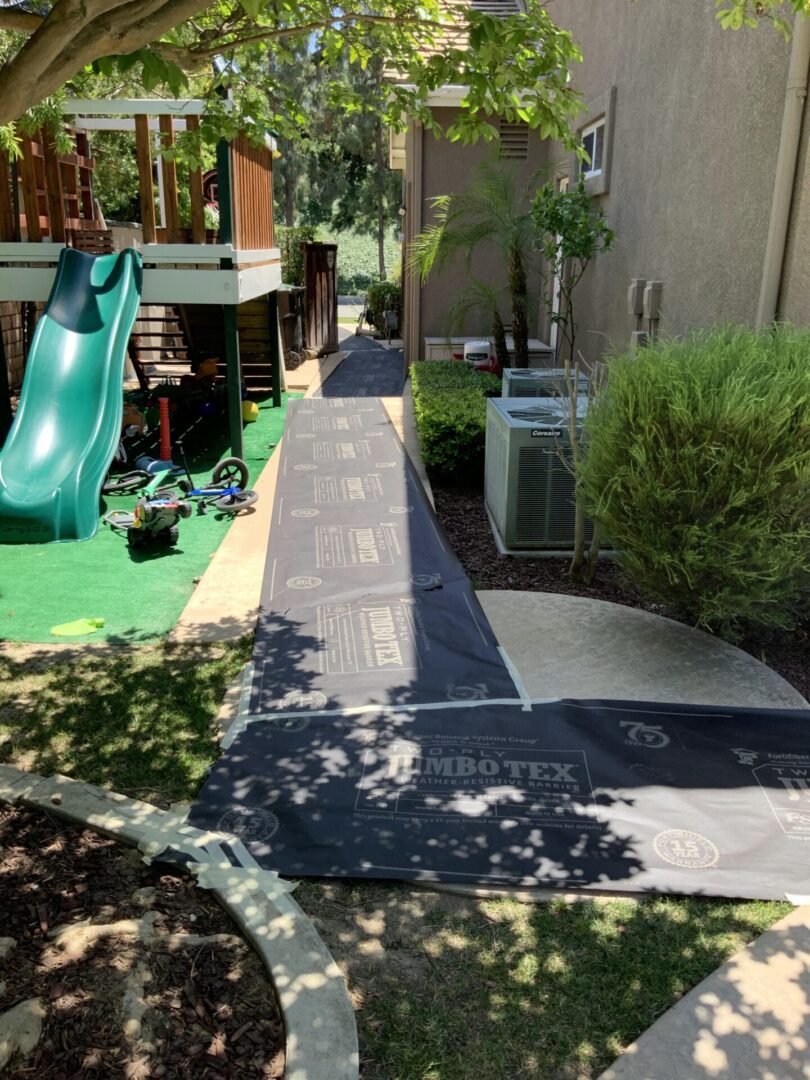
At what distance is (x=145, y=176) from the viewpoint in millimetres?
10445

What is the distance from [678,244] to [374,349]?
A: 16.7 metres

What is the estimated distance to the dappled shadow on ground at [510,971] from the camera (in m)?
2.81

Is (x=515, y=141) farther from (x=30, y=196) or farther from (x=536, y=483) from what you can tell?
(x=536, y=483)

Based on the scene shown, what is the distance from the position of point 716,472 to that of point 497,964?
10.0 ft

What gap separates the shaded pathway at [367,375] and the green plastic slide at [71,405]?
6485 millimetres

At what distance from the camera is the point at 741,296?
23.4 ft

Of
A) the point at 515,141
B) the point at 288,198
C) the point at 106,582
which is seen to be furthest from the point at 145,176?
the point at 288,198

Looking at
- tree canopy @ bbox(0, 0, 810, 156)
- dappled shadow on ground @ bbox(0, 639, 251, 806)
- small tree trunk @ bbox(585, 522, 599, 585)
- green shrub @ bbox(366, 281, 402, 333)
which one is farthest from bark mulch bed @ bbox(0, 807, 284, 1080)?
green shrub @ bbox(366, 281, 402, 333)

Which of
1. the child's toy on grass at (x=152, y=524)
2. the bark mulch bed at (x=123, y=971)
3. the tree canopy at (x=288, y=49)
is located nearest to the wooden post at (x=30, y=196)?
the tree canopy at (x=288, y=49)

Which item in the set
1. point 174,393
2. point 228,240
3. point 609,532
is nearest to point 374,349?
point 174,393

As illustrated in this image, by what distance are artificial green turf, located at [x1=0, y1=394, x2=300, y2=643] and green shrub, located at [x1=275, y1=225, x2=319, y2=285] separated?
764 inches

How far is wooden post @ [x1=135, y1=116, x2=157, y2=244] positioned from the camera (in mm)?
10391

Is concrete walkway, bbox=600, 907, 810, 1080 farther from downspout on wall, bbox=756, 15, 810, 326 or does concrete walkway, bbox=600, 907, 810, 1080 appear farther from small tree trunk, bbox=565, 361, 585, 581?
downspout on wall, bbox=756, 15, 810, 326

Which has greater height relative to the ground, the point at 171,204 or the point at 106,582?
the point at 171,204
